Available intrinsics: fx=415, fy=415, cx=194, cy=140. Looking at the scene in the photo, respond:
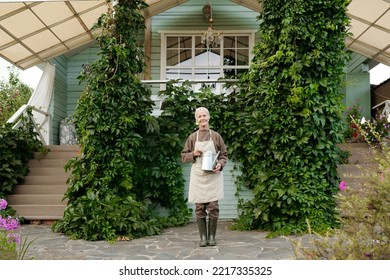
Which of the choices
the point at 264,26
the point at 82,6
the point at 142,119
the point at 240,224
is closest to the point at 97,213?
the point at 142,119

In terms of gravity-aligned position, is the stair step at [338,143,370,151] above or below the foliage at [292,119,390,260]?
above

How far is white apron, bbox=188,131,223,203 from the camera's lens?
481 cm

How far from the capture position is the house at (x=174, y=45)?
9.02 metres

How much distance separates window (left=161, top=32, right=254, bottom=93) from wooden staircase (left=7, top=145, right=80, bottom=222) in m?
3.39

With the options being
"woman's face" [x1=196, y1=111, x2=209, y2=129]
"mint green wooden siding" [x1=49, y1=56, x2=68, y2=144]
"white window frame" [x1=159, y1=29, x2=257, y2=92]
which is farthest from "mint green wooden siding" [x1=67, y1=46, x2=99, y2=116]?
"woman's face" [x1=196, y1=111, x2=209, y2=129]

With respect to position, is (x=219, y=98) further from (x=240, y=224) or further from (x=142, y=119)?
(x=240, y=224)

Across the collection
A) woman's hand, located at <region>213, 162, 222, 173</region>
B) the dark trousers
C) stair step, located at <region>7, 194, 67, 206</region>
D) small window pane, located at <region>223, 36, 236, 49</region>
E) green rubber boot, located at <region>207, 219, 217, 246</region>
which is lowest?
green rubber boot, located at <region>207, 219, 217, 246</region>

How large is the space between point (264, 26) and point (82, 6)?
413cm

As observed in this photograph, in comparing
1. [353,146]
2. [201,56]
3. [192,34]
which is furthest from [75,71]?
[353,146]

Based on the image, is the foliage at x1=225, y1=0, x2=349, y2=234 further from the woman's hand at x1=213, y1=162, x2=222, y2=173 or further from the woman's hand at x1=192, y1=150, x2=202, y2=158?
the woman's hand at x1=192, y1=150, x2=202, y2=158

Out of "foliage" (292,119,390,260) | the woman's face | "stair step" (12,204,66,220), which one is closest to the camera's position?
"foliage" (292,119,390,260)

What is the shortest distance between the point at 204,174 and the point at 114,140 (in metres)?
1.89

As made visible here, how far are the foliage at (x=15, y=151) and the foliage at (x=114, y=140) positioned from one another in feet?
5.33

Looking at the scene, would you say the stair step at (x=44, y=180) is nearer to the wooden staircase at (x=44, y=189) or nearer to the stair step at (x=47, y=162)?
the wooden staircase at (x=44, y=189)
